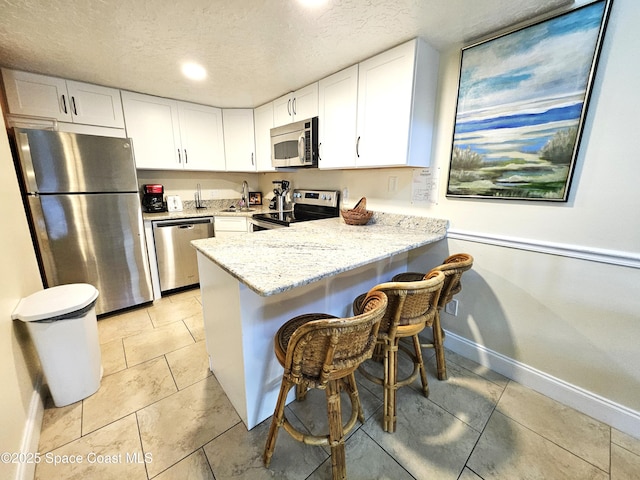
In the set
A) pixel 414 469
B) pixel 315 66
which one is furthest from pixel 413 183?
pixel 414 469

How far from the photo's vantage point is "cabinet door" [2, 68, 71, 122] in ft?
6.69

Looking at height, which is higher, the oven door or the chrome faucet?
the chrome faucet

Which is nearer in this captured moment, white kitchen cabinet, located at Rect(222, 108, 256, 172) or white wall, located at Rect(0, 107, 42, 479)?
white wall, located at Rect(0, 107, 42, 479)

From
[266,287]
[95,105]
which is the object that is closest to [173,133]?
[95,105]

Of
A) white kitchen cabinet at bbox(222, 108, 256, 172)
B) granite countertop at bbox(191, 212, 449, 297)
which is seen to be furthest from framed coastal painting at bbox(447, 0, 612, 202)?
white kitchen cabinet at bbox(222, 108, 256, 172)

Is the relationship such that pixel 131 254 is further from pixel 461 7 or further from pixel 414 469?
pixel 461 7

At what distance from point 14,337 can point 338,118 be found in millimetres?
2444

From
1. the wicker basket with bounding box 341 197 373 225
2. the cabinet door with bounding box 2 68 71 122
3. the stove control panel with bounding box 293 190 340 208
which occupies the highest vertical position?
the cabinet door with bounding box 2 68 71 122

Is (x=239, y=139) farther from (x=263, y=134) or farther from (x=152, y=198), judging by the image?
(x=152, y=198)

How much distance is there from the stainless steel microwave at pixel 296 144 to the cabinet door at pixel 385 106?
0.54 metres

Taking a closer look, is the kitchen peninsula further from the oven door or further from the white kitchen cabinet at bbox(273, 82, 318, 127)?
the white kitchen cabinet at bbox(273, 82, 318, 127)

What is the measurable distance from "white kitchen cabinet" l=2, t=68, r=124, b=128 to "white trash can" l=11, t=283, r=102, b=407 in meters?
1.71

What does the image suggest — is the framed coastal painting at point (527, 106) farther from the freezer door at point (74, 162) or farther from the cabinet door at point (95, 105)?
the cabinet door at point (95, 105)

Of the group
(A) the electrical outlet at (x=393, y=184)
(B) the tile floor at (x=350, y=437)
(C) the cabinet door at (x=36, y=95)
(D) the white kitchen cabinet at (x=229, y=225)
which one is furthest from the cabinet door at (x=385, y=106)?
(C) the cabinet door at (x=36, y=95)
